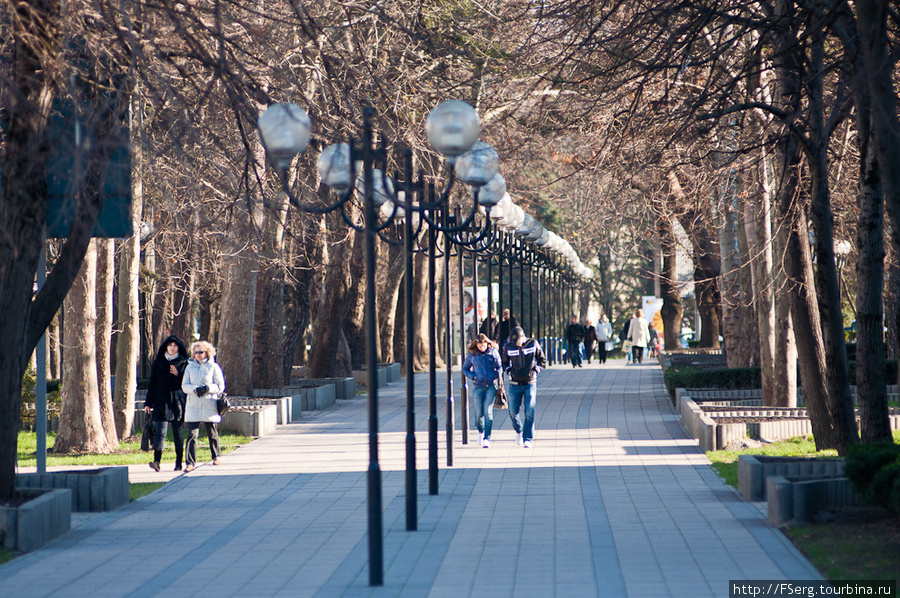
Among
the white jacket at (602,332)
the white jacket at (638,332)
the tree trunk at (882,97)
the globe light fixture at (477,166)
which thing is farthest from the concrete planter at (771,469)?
the white jacket at (602,332)

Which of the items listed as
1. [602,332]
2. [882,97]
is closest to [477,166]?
[882,97]

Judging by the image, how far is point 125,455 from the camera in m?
16.3

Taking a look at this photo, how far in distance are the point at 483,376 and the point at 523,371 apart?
639 mm

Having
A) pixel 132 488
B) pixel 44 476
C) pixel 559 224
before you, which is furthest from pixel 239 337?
pixel 559 224

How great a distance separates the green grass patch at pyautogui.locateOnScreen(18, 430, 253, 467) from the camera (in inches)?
610

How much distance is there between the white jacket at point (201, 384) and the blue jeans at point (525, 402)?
3913 mm

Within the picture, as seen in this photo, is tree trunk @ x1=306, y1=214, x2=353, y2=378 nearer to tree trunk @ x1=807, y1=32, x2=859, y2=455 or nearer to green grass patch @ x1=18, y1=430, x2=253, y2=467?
green grass patch @ x1=18, y1=430, x2=253, y2=467

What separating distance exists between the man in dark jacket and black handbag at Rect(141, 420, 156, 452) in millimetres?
4513

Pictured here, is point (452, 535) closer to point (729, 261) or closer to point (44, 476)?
point (44, 476)

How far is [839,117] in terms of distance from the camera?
11195 millimetres

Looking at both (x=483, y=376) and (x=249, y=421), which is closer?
(x=483, y=376)

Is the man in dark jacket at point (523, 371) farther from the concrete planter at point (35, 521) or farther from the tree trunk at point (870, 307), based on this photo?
the concrete planter at point (35, 521)

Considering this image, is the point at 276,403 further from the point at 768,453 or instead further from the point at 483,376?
the point at 768,453

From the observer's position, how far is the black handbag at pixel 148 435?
582 inches
